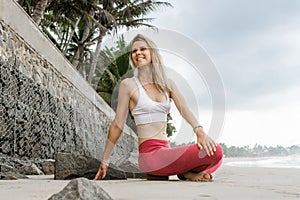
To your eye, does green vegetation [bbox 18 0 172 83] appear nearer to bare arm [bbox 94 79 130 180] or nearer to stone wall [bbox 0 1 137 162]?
stone wall [bbox 0 1 137 162]

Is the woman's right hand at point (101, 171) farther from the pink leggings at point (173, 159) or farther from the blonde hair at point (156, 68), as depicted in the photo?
the blonde hair at point (156, 68)

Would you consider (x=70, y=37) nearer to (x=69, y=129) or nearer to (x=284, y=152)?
(x=69, y=129)

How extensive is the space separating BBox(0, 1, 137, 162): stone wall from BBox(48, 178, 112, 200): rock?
2.85 m

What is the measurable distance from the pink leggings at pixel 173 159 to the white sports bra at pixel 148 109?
0.48 feet

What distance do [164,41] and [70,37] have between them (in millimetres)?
15157

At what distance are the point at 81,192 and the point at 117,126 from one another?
129 cm

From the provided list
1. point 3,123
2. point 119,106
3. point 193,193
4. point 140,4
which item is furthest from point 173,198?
point 140,4

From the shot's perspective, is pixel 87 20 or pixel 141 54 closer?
pixel 141 54

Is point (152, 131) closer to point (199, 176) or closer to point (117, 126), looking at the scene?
point (117, 126)

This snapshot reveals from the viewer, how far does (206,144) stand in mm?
2229

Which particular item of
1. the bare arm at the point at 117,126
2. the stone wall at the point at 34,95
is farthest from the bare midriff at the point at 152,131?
the stone wall at the point at 34,95

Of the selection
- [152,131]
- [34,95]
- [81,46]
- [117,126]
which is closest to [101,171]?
[117,126]

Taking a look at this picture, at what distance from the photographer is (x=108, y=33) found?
15.8m

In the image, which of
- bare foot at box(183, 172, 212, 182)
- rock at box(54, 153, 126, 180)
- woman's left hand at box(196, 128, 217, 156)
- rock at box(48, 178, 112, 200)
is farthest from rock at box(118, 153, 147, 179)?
rock at box(48, 178, 112, 200)
